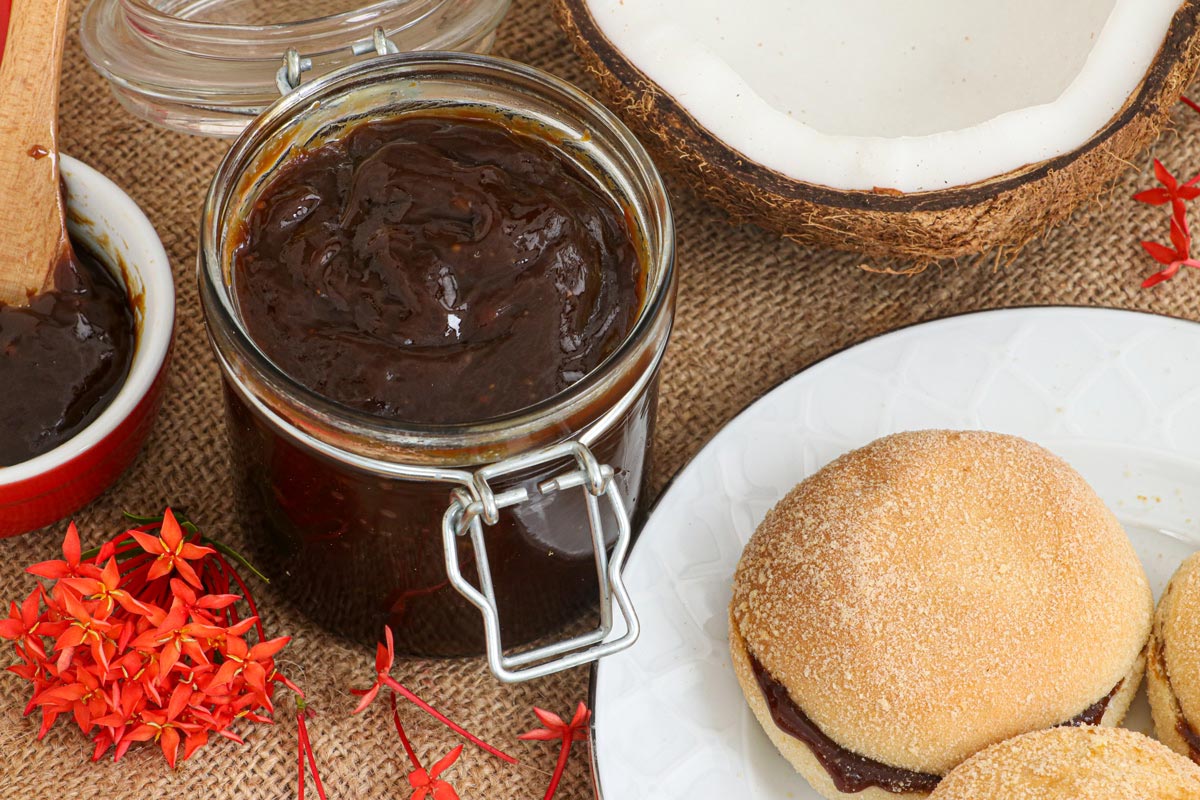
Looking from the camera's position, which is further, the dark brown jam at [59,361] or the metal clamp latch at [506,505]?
the dark brown jam at [59,361]

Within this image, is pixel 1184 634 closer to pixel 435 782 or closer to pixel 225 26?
pixel 435 782

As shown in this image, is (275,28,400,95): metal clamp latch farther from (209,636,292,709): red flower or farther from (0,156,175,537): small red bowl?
(209,636,292,709): red flower

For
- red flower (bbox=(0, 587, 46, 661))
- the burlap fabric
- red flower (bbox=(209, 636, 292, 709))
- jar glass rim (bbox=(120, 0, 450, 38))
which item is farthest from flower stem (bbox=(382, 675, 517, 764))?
jar glass rim (bbox=(120, 0, 450, 38))

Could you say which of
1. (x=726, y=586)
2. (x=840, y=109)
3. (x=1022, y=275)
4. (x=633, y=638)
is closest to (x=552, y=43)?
(x=840, y=109)

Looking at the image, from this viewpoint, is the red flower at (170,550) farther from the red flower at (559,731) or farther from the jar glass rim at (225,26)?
the jar glass rim at (225,26)

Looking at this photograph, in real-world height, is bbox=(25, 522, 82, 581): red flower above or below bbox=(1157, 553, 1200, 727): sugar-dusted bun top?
below

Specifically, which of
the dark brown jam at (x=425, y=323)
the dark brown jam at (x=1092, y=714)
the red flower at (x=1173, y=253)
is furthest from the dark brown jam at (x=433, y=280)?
the red flower at (x=1173, y=253)

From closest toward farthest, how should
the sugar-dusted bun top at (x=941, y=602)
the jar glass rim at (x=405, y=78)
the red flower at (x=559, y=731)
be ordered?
1. the jar glass rim at (x=405, y=78)
2. the sugar-dusted bun top at (x=941, y=602)
3. the red flower at (x=559, y=731)
